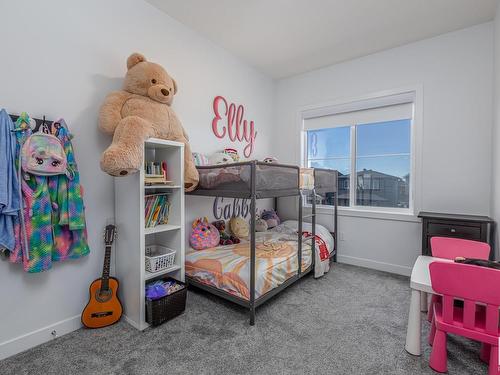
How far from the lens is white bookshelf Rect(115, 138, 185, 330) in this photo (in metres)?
1.84

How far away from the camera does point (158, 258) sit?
200 centimetres

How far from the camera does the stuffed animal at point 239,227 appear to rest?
9.86 ft

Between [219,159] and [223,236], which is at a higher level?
[219,159]

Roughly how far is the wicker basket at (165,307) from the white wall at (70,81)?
21.3 inches

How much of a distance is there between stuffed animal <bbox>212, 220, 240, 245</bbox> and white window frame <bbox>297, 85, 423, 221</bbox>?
119 cm

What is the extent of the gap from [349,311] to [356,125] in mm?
2278

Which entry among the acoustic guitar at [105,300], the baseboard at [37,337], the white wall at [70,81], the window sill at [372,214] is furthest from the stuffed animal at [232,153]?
the baseboard at [37,337]

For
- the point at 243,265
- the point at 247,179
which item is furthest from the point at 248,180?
the point at 243,265

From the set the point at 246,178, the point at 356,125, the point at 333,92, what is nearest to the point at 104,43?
the point at 246,178

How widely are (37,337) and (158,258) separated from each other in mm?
864

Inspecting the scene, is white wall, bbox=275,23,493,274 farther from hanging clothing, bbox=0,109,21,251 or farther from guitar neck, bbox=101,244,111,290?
hanging clothing, bbox=0,109,21,251

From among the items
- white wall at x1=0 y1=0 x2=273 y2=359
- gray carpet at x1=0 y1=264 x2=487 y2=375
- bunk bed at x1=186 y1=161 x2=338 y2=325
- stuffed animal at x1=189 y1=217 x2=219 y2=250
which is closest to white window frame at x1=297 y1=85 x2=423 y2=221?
bunk bed at x1=186 y1=161 x2=338 y2=325

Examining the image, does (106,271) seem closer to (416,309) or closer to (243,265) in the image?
(243,265)

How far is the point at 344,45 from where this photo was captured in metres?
2.87
